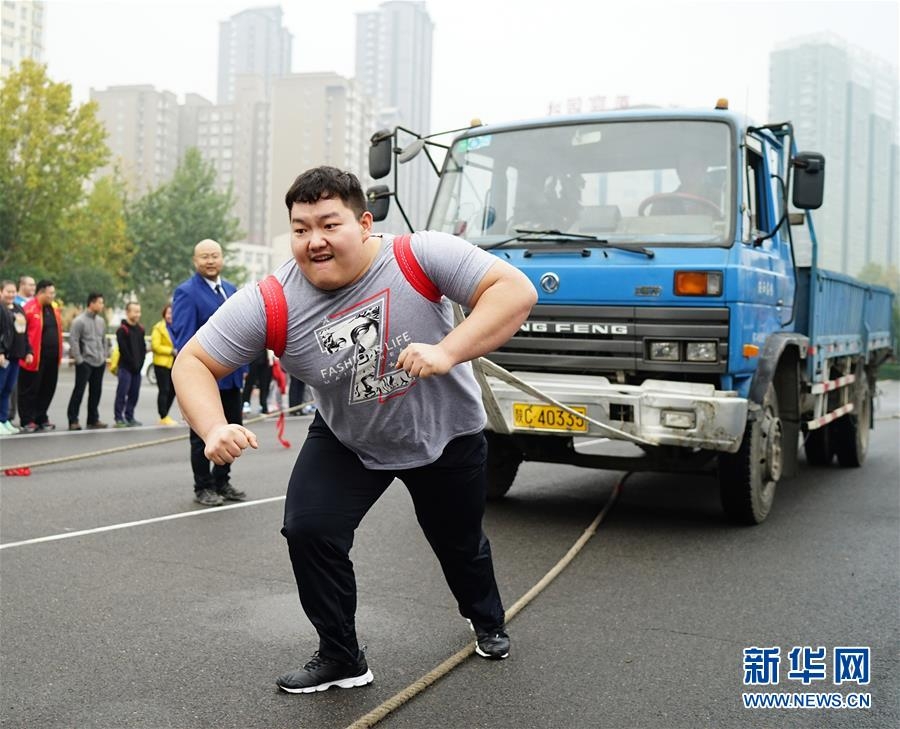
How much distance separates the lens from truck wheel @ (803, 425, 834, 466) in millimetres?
10555

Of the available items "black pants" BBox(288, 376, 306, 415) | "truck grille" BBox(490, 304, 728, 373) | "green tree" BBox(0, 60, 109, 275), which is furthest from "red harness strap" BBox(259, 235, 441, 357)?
"green tree" BBox(0, 60, 109, 275)

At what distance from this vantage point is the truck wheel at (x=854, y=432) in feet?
34.5

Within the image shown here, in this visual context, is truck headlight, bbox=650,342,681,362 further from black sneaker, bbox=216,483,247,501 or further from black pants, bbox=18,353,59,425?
black pants, bbox=18,353,59,425

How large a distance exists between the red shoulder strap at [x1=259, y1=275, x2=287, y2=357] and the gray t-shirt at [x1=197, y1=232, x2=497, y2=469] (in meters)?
0.02

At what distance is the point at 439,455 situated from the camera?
366 cm

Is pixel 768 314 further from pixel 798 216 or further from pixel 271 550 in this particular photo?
pixel 271 550

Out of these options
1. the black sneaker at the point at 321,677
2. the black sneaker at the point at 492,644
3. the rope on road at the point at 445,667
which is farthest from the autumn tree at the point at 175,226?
the black sneaker at the point at 321,677

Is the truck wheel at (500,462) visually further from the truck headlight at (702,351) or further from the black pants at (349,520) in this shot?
the black pants at (349,520)

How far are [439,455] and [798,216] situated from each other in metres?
4.89

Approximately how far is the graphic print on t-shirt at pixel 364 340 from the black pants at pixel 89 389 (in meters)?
10.5

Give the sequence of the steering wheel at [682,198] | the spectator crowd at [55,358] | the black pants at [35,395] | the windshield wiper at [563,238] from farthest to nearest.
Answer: the black pants at [35,395], the spectator crowd at [55,358], the steering wheel at [682,198], the windshield wiper at [563,238]

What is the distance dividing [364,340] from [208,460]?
169 inches

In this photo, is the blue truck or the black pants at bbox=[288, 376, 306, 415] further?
the black pants at bbox=[288, 376, 306, 415]

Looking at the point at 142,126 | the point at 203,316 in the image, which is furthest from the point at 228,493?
the point at 142,126
